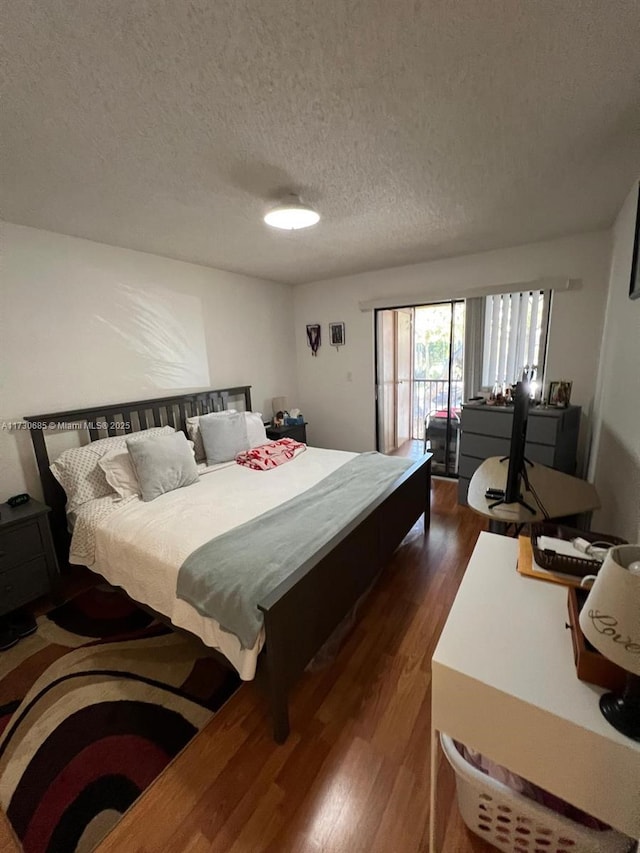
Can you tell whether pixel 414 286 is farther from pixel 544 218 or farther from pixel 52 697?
pixel 52 697

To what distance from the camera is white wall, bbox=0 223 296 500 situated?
7.42 ft

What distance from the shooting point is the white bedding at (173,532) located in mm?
1578

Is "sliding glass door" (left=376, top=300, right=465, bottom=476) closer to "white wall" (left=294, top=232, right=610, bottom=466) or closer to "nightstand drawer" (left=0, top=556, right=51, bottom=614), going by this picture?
"white wall" (left=294, top=232, right=610, bottom=466)

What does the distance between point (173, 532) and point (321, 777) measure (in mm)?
1201

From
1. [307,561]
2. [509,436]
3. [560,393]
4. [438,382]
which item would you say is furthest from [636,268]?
[438,382]

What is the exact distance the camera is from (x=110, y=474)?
2.32 meters

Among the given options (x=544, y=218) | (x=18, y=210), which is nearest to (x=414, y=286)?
(x=544, y=218)

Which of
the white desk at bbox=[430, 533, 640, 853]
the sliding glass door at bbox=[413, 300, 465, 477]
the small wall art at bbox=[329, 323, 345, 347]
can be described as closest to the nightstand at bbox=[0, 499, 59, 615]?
the white desk at bbox=[430, 533, 640, 853]

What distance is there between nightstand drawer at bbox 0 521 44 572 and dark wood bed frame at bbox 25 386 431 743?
1.18 feet

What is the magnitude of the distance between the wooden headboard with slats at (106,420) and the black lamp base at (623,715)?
287 cm

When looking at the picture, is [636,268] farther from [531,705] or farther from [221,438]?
[221,438]

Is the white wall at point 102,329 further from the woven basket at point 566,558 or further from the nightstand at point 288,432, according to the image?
the woven basket at point 566,558

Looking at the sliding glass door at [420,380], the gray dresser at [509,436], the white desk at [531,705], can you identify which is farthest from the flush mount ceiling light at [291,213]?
the sliding glass door at [420,380]

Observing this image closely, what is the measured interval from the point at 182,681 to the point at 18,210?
2.71 meters
